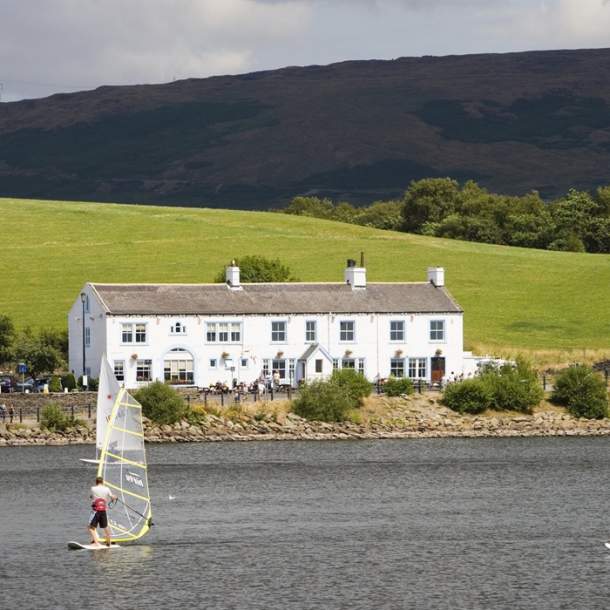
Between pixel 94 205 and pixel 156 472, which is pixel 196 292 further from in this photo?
pixel 94 205

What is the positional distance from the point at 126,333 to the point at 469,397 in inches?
906

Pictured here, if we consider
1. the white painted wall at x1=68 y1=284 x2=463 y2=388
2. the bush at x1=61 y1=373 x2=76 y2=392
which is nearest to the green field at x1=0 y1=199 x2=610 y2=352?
the white painted wall at x1=68 y1=284 x2=463 y2=388

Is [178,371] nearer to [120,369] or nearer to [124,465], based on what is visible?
[120,369]

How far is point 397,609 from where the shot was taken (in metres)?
49.5

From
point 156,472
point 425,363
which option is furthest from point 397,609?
point 425,363

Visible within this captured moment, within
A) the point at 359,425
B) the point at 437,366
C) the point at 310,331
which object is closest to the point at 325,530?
the point at 359,425

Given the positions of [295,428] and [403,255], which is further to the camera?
[403,255]

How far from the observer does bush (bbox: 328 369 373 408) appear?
100387mm

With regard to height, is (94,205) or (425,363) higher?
(94,205)

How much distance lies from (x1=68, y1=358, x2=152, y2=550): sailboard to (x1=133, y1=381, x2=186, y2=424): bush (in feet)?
121

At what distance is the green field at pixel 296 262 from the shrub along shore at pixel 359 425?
2119 centimetres

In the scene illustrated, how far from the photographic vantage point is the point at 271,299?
112562 millimetres

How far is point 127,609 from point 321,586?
696cm

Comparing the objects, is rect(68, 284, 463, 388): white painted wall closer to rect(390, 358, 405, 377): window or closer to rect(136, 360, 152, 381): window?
rect(136, 360, 152, 381): window
